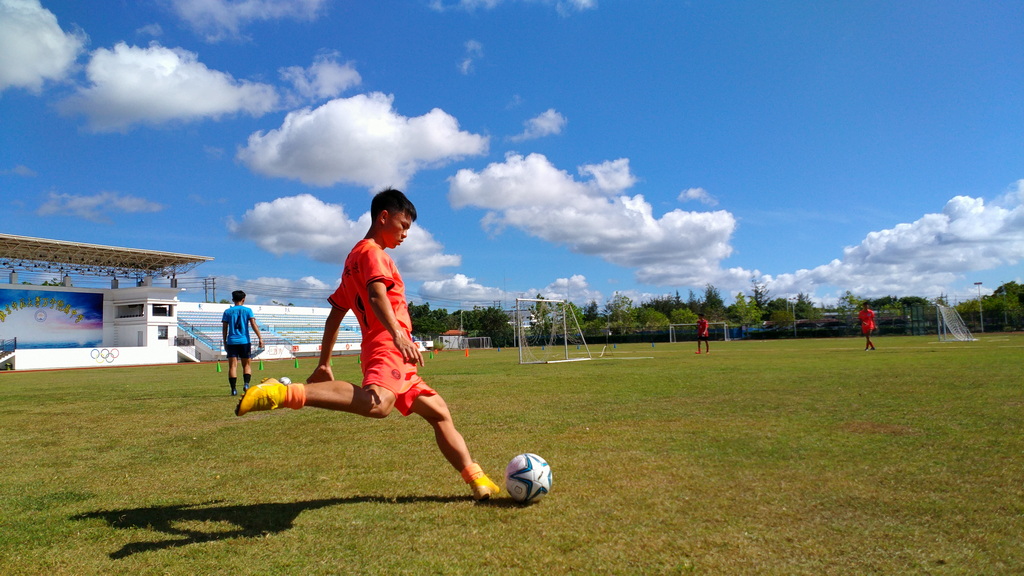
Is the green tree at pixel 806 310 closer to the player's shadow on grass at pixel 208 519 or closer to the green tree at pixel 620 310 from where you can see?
the green tree at pixel 620 310

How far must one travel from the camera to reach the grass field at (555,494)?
114 inches

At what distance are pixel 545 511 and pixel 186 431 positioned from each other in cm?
543

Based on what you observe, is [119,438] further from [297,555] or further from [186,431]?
[297,555]

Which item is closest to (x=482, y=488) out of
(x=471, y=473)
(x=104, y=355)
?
(x=471, y=473)

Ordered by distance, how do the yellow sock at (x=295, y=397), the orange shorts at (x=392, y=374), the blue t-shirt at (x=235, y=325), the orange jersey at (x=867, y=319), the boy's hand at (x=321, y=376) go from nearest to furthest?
the yellow sock at (x=295, y=397) → the orange shorts at (x=392, y=374) → the boy's hand at (x=321, y=376) → the blue t-shirt at (x=235, y=325) → the orange jersey at (x=867, y=319)

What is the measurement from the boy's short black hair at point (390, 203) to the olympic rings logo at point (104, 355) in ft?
144

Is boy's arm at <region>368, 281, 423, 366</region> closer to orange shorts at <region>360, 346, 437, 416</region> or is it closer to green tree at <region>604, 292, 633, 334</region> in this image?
orange shorts at <region>360, 346, 437, 416</region>

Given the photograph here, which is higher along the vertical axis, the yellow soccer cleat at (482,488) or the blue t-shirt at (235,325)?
the blue t-shirt at (235,325)

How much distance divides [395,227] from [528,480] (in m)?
1.88

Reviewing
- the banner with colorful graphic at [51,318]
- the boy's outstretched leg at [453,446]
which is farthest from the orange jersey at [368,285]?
the banner with colorful graphic at [51,318]

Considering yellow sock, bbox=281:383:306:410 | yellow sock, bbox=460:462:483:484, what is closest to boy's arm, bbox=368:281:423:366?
yellow sock, bbox=281:383:306:410

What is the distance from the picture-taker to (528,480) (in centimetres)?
387

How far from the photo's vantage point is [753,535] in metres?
3.12

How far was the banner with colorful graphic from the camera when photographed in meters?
44.8
